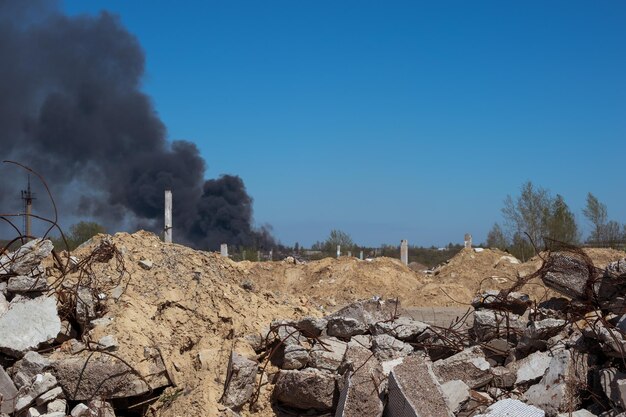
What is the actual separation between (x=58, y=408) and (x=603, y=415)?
222 inches

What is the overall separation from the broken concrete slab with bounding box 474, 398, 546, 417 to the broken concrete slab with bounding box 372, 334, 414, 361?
1704 mm

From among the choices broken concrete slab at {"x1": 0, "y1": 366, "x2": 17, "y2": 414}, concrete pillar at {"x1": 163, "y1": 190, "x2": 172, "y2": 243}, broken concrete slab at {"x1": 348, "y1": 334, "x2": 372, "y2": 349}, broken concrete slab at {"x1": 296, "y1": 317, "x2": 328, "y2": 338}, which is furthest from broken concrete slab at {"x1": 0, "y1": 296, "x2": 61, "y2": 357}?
concrete pillar at {"x1": 163, "y1": 190, "x2": 172, "y2": 243}

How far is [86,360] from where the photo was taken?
310 inches

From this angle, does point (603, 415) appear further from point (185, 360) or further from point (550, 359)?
point (185, 360)

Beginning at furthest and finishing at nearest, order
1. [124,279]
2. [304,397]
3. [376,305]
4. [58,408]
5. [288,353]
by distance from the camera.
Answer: [376,305]
[124,279]
[288,353]
[304,397]
[58,408]

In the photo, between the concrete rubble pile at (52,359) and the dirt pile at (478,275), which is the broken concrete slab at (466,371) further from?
the dirt pile at (478,275)

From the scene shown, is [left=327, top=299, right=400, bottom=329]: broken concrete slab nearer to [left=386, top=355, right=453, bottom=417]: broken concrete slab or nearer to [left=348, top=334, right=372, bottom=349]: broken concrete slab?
[left=348, top=334, right=372, bottom=349]: broken concrete slab

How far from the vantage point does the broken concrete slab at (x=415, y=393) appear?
7.18 metres

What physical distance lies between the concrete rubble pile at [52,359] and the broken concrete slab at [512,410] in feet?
12.1

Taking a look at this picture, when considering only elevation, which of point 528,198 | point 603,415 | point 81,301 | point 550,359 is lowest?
point 603,415

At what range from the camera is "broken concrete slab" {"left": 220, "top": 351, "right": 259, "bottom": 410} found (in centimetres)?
823

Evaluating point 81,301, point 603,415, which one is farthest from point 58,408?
point 603,415

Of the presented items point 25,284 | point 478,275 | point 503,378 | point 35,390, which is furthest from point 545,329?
point 478,275

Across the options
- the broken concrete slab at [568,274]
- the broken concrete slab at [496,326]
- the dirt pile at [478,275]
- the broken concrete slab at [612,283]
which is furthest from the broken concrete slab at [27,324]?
the dirt pile at [478,275]
